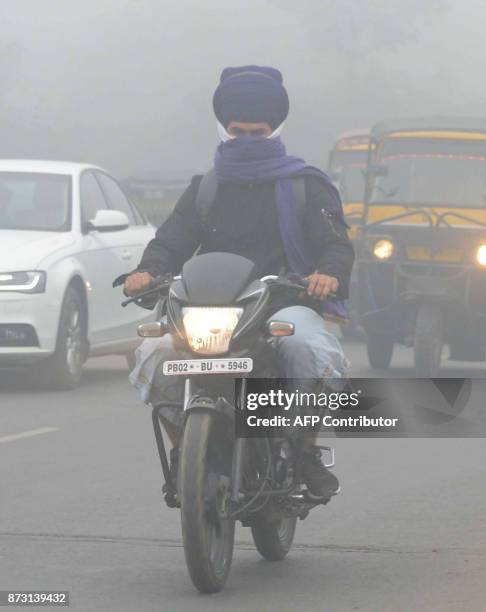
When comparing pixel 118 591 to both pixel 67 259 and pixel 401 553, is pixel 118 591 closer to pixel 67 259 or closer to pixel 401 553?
pixel 401 553

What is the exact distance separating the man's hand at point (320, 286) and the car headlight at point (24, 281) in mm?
7480

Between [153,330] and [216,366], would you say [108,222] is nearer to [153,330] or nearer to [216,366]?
[153,330]

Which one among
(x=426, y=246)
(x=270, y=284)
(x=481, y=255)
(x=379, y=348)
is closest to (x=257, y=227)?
(x=270, y=284)

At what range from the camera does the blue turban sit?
6.60 metres

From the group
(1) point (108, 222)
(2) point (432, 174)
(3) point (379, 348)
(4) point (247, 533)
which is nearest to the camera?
(4) point (247, 533)

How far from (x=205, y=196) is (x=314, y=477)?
3.55ft

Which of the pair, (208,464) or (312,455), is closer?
(208,464)

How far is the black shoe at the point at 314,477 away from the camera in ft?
21.0

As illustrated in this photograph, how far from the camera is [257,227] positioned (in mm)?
6570

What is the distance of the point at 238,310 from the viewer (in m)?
6.02

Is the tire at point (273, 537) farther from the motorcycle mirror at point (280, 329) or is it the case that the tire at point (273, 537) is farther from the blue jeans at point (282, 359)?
the motorcycle mirror at point (280, 329)

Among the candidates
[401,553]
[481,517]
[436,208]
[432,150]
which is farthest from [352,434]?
[432,150]

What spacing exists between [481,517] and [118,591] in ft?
7.14

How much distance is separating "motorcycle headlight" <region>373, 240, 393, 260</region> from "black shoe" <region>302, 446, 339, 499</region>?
1039cm
